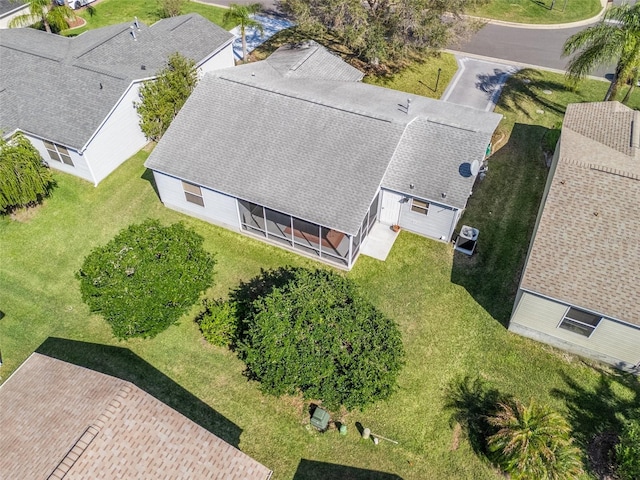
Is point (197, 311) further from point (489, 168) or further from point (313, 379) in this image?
point (489, 168)

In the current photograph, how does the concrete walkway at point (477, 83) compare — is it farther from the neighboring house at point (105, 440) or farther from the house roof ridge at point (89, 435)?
the house roof ridge at point (89, 435)

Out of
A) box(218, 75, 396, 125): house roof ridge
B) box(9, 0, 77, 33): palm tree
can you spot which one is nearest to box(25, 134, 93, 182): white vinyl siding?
box(218, 75, 396, 125): house roof ridge

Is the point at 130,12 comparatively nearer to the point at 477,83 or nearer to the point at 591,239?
the point at 477,83

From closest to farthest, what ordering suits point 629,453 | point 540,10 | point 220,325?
point 629,453
point 220,325
point 540,10

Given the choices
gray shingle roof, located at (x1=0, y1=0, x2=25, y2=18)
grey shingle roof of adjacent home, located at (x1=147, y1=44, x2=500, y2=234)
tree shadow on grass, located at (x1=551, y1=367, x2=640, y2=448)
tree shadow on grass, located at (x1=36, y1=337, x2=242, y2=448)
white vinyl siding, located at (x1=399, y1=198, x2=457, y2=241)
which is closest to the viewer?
tree shadow on grass, located at (x1=551, y1=367, x2=640, y2=448)

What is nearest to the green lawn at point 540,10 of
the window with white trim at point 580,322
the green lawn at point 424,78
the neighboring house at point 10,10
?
the green lawn at point 424,78

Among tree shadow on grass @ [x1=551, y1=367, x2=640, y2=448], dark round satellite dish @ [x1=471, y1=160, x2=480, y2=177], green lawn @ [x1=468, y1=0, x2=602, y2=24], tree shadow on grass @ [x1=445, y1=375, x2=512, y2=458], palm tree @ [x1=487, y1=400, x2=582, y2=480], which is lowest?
tree shadow on grass @ [x1=551, y1=367, x2=640, y2=448]

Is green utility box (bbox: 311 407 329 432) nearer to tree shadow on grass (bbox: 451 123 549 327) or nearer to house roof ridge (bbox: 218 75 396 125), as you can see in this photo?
tree shadow on grass (bbox: 451 123 549 327)

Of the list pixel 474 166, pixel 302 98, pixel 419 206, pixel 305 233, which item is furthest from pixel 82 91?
pixel 474 166
